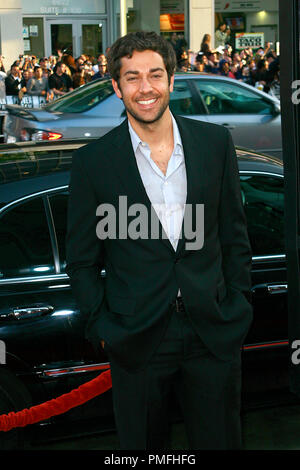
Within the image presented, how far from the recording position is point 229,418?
2.49 meters

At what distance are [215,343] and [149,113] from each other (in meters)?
0.80

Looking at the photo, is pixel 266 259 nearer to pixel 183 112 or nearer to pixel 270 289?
pixel 270 289

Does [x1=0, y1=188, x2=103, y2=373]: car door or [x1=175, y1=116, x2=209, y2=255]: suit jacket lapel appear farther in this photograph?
[x1=0, y1=188, x2=103, y2=373]: car door

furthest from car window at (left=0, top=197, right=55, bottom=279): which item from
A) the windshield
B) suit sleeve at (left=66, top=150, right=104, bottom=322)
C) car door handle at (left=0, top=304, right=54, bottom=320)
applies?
the windshield

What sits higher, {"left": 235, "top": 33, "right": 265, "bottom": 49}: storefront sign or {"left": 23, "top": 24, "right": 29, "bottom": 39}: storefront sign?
{"left": 23, "top": 24, "right": 29, "bottom": 39}: storefront sign

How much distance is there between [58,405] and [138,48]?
1.71 m

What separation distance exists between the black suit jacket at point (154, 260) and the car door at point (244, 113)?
7.39 m

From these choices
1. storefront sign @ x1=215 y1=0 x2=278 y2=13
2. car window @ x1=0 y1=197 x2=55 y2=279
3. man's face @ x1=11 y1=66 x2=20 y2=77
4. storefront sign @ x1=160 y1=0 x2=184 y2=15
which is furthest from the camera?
→ storefront sign @ x1=215 y1=0 x2=278 y2=13

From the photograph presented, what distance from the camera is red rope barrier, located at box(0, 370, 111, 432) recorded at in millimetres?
3289

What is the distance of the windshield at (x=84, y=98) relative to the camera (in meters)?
9.41

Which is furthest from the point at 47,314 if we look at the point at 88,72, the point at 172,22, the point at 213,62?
the point at 172,22

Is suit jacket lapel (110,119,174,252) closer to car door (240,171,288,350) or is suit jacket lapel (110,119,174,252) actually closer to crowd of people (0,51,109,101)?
car door (240,171,288,350)

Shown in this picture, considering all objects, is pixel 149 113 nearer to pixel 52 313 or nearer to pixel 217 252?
pixel 217 252

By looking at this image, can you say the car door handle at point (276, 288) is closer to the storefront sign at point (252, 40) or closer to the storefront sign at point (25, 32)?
the storefront sign at point (25, 32)
